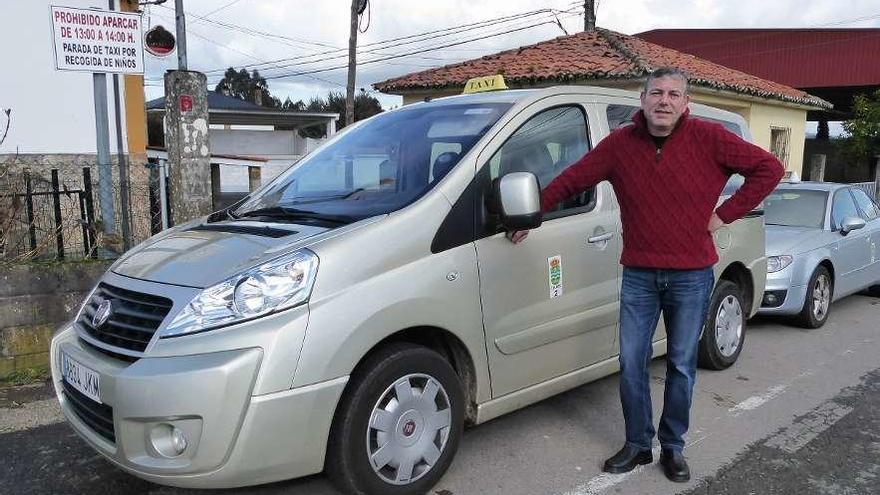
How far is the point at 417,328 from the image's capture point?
3078 mm

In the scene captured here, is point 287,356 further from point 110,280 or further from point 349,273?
point 110,280

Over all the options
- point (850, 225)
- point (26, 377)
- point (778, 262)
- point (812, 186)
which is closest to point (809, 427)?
point (778, 262)

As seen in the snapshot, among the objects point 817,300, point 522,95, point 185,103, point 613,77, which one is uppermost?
point 613,77

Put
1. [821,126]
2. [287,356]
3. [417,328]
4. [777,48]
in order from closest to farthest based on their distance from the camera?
[287,356], [417,328], [777,48], [821,126]

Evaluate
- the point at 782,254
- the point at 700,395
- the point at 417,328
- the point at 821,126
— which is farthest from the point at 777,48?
the point at 417,328

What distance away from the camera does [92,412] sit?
9.36ft

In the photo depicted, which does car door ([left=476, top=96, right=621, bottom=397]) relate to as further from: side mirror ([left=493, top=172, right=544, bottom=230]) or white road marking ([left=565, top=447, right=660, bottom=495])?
white road marking ([left=565, top=447, right=660, bottom=495])

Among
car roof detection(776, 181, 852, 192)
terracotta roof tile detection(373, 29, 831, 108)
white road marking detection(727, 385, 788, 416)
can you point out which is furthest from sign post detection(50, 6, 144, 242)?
terracotta roof tile detection(373, 29, 831, 108)

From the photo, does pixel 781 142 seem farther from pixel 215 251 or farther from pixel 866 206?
pixel 215 251

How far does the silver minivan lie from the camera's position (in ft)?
8.54

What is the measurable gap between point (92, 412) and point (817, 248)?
6095mm

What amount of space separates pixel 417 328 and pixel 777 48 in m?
26.7

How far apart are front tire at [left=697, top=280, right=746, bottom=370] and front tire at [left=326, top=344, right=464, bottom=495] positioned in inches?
92.3

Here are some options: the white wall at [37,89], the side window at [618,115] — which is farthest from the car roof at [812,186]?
the white wall at [37,89]
